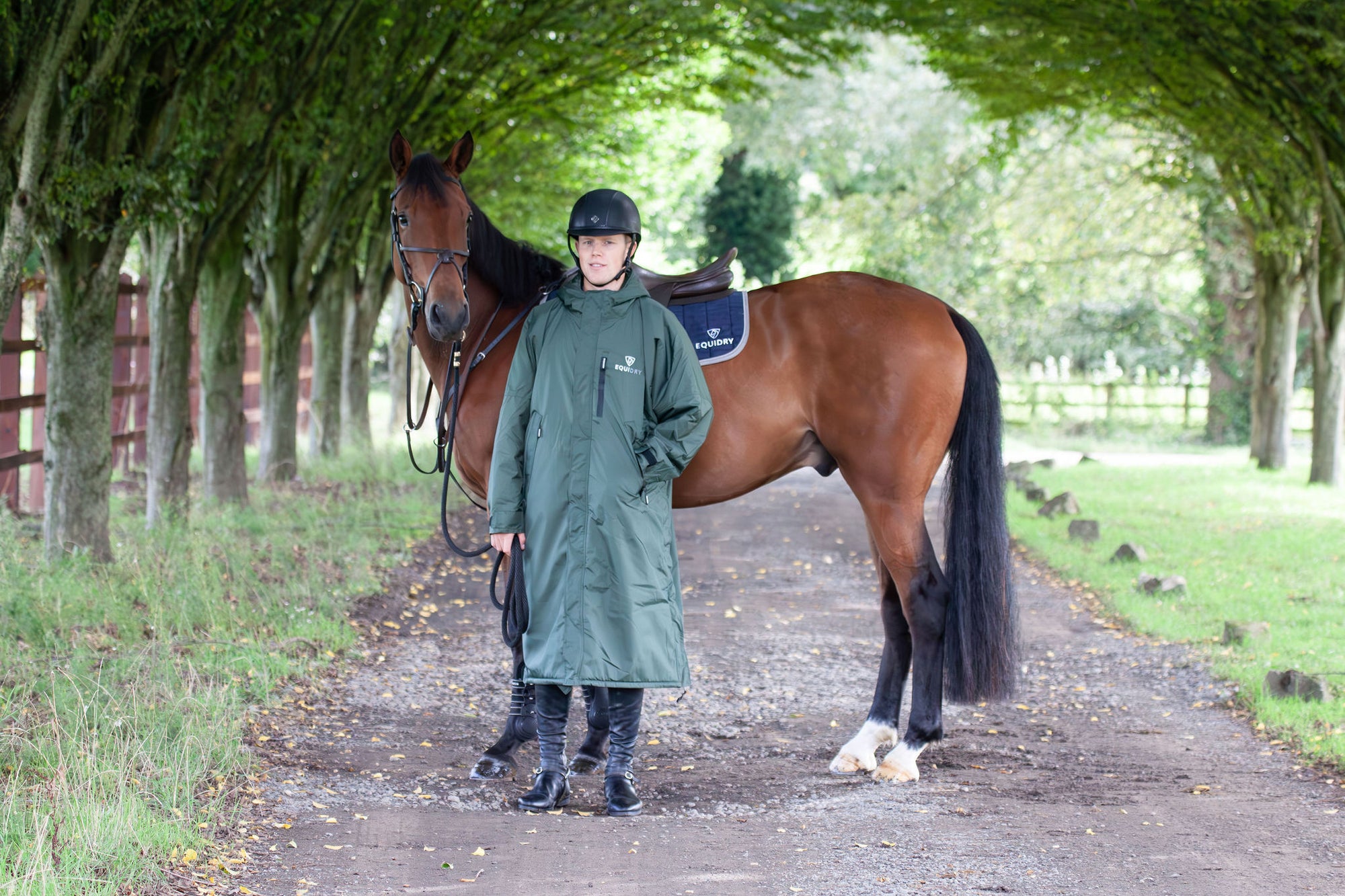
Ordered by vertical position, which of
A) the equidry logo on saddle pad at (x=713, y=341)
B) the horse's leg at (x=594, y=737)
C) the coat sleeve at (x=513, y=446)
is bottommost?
the horse's leg at (x=594, y=737)

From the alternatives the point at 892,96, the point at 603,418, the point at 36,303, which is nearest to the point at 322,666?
the point at 603,418

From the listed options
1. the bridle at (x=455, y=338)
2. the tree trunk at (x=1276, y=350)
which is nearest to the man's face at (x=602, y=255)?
the bridle at (x=455, y=338)

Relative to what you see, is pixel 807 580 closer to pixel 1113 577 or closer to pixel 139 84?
pixel 1113 577

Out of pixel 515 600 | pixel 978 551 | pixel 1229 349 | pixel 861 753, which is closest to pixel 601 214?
pixel 515 600

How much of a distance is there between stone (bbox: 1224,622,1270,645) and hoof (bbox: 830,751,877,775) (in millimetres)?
3058

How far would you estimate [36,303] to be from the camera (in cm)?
1063

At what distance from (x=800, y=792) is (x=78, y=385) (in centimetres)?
535

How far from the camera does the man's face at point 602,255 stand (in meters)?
4.19

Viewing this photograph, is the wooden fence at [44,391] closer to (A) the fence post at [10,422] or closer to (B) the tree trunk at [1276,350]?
(A) the fence post at [10,422]

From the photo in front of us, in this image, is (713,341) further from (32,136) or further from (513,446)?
(32,136)

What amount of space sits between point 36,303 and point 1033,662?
8.91 metres

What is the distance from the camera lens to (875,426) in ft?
16.7

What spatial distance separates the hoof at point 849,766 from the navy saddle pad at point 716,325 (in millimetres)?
1727

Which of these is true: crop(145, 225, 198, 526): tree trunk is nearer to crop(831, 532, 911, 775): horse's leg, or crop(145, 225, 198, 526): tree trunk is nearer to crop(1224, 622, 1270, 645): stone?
crop(831, 532, 911, 775): horse's leg
